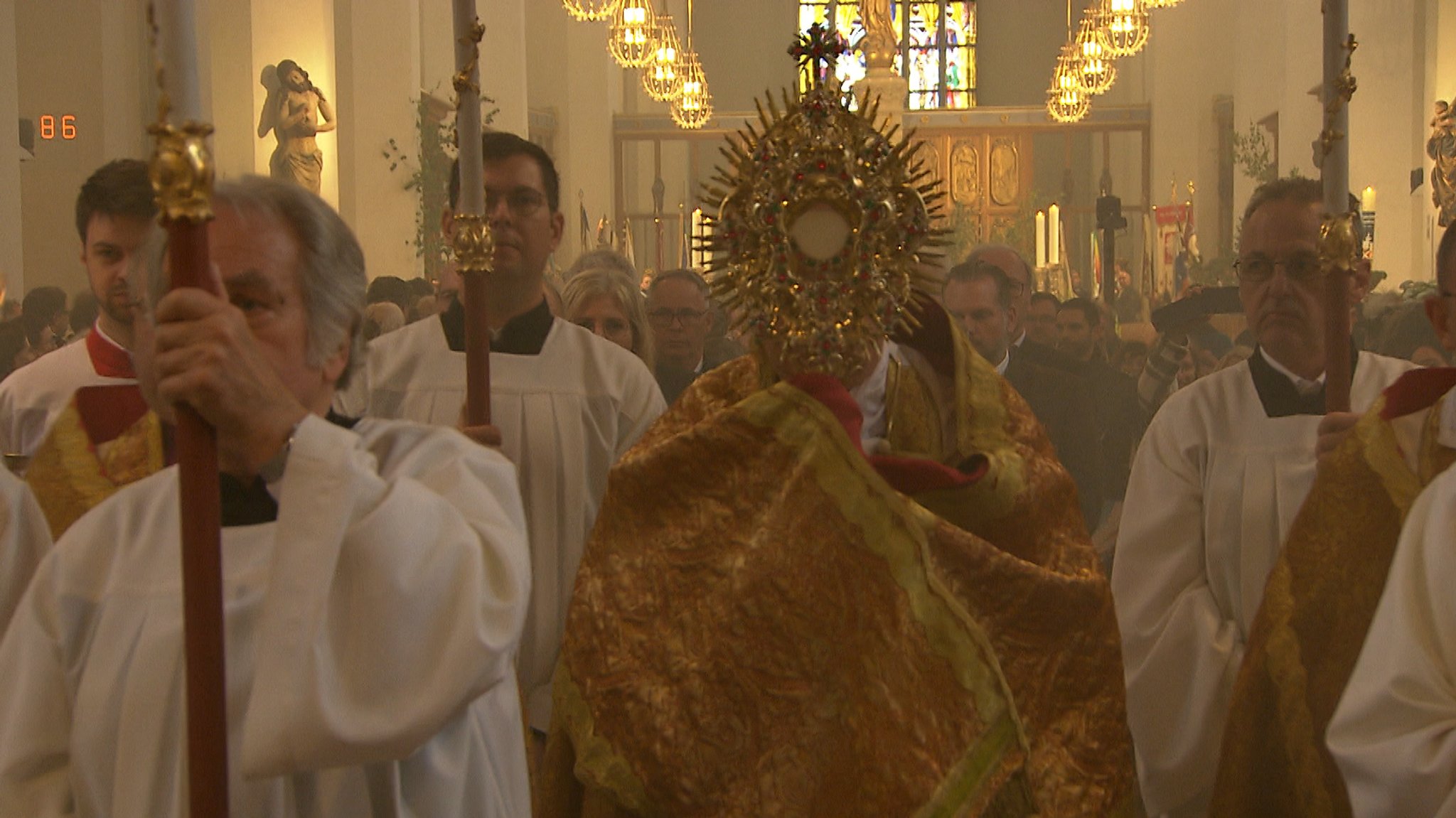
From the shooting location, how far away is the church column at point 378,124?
14711 mm

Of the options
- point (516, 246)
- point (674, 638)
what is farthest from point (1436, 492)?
point (516, 246)

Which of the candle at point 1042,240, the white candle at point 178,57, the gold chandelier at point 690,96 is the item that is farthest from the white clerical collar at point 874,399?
the gold chandelier at point 690,96

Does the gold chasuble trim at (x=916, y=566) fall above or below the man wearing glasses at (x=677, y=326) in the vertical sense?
below

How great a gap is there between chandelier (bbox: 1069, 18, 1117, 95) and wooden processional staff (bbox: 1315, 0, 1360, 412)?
17.3 metres

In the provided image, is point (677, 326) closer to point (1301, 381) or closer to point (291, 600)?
point (1301, 381)

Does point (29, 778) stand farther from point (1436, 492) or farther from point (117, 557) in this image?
point (1436, 492)

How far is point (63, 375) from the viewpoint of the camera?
3770mm

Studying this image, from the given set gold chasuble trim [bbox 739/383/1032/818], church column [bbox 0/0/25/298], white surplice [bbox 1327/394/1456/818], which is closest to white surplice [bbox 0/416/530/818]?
gold chasuble trim [bbox 739/383/1032/818]

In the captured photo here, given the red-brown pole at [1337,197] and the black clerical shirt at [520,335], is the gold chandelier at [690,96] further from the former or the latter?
the red-brown pole at [1337,197]

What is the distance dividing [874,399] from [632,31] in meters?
15.0

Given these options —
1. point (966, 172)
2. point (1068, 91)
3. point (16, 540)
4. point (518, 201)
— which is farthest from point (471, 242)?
point (966, 172)

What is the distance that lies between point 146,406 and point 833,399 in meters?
1.37

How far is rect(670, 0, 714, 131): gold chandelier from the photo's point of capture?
20.1 metres

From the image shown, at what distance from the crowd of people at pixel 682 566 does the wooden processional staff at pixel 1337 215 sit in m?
0.13
